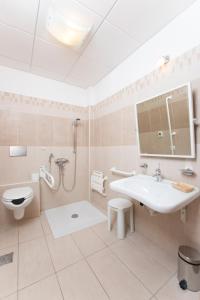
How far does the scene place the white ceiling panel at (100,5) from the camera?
1.18 meters

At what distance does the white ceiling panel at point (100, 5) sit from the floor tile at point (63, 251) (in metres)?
2.35

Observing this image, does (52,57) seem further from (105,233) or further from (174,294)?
(174,294)

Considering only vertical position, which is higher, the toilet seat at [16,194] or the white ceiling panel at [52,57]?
the white ceiling panel at [52,57]

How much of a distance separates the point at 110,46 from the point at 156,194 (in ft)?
5.64

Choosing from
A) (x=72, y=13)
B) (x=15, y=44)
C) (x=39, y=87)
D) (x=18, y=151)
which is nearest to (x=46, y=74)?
(x=39, y=87)

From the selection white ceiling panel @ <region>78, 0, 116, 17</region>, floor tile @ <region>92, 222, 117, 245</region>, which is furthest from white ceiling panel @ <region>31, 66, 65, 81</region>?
floor tile @ <region>92, 222, 117, 245</region>

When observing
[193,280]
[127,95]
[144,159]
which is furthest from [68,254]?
[127,95]

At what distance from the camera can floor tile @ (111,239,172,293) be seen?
116 centimetres

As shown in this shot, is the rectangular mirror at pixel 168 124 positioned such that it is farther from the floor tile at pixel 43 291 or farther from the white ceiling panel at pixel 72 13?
the floor tile at pixel 43 291

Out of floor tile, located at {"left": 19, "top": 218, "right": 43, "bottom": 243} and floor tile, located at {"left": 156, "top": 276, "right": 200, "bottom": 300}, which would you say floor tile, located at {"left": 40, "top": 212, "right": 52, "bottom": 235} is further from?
floor tile, located at {"left": 156, "top": 276, "right": 200, "bottom": 300}

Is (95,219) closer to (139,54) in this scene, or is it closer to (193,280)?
(193,280)

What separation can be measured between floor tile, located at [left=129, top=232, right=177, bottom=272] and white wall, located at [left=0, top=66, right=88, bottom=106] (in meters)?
2.38

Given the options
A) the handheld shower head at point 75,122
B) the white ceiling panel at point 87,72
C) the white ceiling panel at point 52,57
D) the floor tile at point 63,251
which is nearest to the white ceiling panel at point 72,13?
the white ceiling panel at point 52,57

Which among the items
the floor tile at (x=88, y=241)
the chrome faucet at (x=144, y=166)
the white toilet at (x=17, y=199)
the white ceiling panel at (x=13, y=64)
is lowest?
the floor tile at (x=88, y=241)
